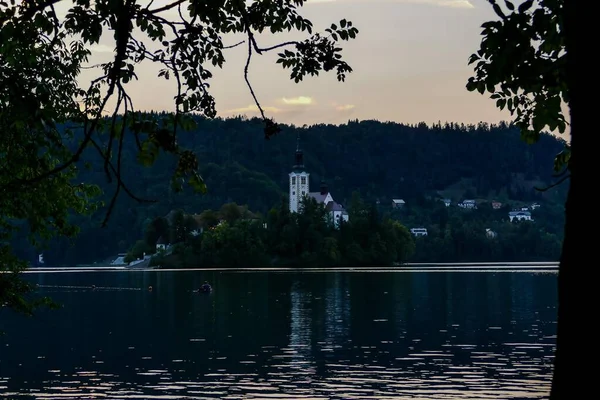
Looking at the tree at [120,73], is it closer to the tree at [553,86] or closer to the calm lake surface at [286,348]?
the tree at [553,86]

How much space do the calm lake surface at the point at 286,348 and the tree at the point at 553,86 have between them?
23.7m

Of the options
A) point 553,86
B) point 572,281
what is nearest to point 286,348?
point 553,86

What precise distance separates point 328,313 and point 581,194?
69.1m

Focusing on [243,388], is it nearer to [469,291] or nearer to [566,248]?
[566,248]

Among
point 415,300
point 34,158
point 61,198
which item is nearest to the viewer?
point 34,158

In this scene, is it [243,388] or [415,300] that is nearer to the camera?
[243,388]

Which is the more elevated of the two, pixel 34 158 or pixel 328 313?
pixel 34 158

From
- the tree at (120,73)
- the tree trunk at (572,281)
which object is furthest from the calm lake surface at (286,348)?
the tree trunk at (572,281)

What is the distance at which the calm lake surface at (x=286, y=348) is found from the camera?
37.3 metres

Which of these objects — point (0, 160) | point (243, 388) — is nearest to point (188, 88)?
point (0, 160)

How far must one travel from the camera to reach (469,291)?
10606 centimetres

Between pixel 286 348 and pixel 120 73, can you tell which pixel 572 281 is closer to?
pixel 120 73

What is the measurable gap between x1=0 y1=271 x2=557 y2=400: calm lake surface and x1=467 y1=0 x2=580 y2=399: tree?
77.7 ft

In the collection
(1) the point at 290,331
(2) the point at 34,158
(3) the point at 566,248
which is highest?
(2) the point at 34,158
